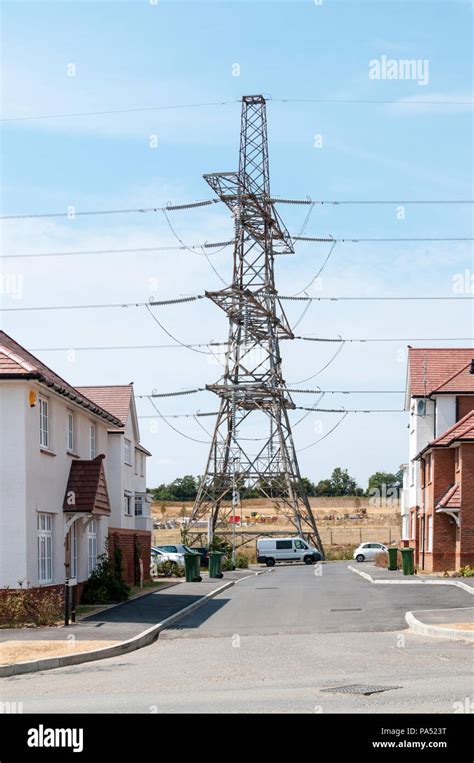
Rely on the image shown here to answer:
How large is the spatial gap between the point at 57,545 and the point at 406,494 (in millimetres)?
30465

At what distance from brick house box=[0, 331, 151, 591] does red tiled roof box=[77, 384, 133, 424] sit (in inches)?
70.3

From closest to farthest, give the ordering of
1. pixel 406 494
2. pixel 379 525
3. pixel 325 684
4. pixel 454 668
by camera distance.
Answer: pixel 325 684
pixel 454 668
pixel 406 494
pixel 379 525

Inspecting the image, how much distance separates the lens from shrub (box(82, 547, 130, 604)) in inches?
1104

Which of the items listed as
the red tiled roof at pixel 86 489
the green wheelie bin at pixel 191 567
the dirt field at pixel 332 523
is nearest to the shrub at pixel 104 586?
the red tiled roof at pixel 86 489

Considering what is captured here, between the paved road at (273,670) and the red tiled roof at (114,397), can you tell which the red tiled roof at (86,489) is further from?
the red tiled roof at (114,397)

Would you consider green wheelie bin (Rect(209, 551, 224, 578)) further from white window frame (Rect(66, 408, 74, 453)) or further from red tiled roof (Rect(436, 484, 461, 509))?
white window frame (Rect(66, 408, 74, 453))

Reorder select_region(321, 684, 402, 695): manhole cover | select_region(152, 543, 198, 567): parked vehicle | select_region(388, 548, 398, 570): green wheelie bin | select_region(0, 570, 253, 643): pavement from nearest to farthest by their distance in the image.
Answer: select_region(321, 684, 402, 695): manhole cover
select_region(0, 570, 253, 643): pavement
select_region(388, 548, 398, 570): green wheelie bin
select_region(152, 543, 198, 567): parked vehicle

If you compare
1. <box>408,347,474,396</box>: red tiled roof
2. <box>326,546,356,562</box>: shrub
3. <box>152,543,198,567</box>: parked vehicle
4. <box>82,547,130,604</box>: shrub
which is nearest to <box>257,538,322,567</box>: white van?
<box>326,546,356,562</box>: shrub

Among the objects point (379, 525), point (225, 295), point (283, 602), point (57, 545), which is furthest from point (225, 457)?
point (57, 545)

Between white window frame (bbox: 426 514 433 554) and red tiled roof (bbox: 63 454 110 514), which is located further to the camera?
white window frame (bbox: 426 514 433 554)

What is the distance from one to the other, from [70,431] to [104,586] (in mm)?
4213

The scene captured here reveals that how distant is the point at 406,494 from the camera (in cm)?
5347
